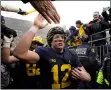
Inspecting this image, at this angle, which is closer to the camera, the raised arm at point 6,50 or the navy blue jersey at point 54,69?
the raised arm at point 6,50

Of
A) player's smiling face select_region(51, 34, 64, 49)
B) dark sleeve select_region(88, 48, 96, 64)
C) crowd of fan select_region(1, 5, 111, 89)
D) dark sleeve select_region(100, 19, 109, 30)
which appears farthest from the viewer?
dark sleeve select_region(100, 19, 109, 30)

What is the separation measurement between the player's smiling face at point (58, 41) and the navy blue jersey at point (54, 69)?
0.11 meters

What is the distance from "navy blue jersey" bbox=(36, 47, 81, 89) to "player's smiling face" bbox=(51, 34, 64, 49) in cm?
11

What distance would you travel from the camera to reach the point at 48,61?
3.42 m

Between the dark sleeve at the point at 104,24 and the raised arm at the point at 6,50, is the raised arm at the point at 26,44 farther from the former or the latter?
the dark sleeve at the point at 104,24

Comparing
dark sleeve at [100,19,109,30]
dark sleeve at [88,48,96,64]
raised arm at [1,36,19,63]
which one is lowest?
dark sleeve at [88,48,96,64]

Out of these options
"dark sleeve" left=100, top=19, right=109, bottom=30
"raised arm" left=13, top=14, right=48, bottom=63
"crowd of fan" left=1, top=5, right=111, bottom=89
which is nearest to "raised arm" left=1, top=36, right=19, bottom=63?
"crowd of fan" left=1, top=5, right=111, bottom=89

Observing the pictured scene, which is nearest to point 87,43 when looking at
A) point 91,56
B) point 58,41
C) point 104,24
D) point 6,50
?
point 104,24

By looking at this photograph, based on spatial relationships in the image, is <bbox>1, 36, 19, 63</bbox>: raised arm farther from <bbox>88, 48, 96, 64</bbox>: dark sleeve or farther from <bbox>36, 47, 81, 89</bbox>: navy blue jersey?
<bbox>88, 48, 96, 64</bbox>: dark sleeve

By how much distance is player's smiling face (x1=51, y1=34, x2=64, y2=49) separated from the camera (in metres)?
3.51

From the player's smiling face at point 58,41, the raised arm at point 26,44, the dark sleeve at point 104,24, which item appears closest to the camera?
the raised arm at point 26,44

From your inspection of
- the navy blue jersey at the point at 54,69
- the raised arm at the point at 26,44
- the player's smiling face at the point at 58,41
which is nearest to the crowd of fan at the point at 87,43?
the raised arm at the point at 26,44

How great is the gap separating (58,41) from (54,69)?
0.42 meters

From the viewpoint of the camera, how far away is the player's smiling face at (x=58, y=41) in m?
3.51
